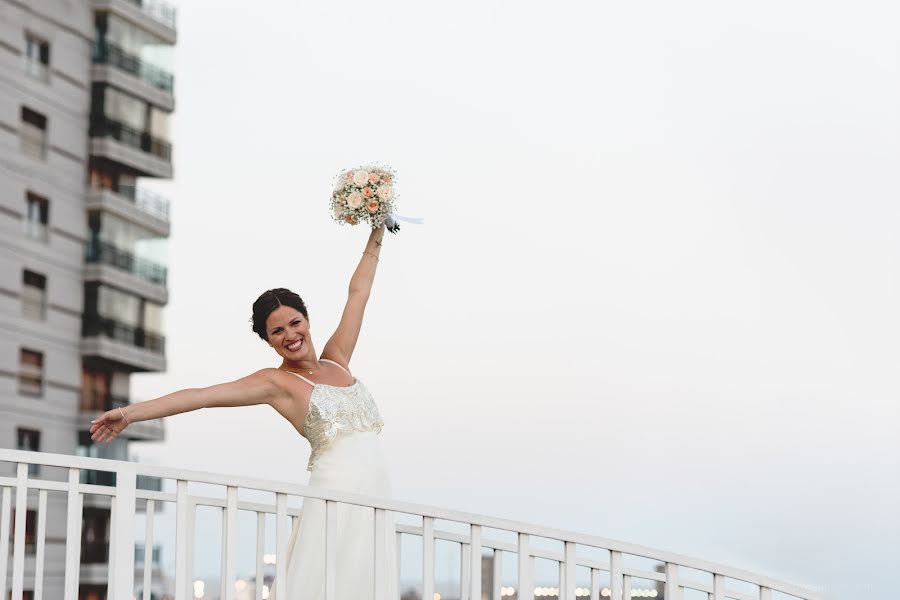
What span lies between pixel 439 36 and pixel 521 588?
21.9 m

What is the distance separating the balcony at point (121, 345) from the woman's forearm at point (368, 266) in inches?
922

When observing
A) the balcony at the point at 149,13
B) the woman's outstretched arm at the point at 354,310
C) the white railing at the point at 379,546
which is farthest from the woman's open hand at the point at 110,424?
the balcony at the point at 149,13

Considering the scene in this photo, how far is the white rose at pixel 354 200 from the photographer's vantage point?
5211 mm

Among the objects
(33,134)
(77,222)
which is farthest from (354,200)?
(77,222)

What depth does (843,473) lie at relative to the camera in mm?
16781

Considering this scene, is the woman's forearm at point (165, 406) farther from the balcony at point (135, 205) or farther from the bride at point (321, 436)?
the balcony at point (135, 205)

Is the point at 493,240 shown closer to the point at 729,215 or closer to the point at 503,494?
the point at 729,215

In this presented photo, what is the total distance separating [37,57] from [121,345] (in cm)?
570

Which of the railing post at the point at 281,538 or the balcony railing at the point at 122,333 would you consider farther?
the balcony railing at the point at 122,333

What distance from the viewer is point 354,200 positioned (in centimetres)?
523

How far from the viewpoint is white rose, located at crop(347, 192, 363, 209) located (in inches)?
205

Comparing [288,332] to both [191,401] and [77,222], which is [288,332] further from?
[77,222]

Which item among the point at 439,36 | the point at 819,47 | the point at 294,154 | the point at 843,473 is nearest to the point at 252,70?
the point at 294,154

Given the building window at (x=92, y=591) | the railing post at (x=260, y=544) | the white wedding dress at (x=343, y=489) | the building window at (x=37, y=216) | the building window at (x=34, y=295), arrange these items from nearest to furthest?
1. the railing post at (x=260, y=544)
2. the white wedding dress at (x=343, y=489)
3. the building window at (x=34, y=295)
4. the building window at (x=37, y=216)
5. the building window at (x=92, y=591)
